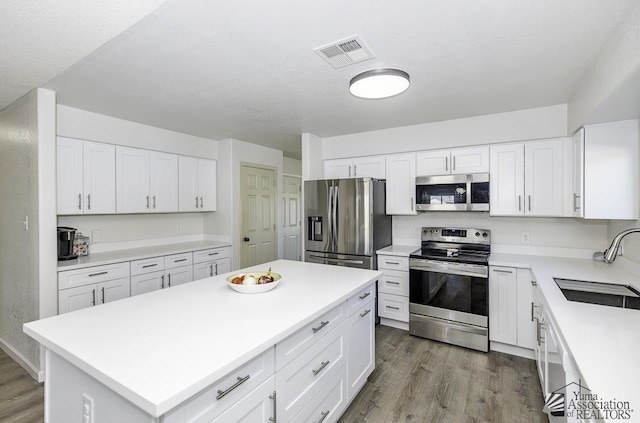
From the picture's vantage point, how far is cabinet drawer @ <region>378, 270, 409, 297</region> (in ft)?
11.2

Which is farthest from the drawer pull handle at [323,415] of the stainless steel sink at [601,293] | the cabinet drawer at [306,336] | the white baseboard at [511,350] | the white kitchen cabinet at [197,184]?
the white kitchen cabinet at [197,184]

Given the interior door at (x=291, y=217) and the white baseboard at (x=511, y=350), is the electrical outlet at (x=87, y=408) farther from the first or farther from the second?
the interior door at (x=291, y=217)

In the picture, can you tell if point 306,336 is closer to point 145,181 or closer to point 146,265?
point 146,265

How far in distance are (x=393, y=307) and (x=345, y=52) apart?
2.73m

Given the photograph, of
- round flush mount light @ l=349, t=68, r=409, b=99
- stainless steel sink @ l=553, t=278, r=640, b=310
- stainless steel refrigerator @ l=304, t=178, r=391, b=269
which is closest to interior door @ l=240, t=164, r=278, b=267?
stainless steel refrigerator @ l=304, t=178, r=391, b=269

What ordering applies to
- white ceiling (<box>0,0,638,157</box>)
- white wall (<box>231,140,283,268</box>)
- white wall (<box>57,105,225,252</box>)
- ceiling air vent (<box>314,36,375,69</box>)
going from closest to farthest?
white ceiling (<box>0,0,638,157</box>)
ceiling air vent (<box>314,36,375,69</box>)
white wall (<box>57,105,225,252</box>)
white wall (<box>231,140,283,268</box>)

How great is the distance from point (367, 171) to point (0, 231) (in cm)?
396

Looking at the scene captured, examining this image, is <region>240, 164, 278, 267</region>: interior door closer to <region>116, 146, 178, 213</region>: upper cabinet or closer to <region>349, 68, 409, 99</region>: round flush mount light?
<region>116, 146, 178, 213</region>: upper cabinet

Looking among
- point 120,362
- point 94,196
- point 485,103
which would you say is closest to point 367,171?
point 485,103

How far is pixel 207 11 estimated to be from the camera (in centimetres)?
150

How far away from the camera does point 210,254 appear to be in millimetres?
3955

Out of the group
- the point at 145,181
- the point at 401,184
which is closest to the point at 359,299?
the point at 401,184

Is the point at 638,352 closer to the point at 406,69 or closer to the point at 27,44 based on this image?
the point at 406,69

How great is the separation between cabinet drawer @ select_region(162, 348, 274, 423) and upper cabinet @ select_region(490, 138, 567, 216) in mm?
2856
